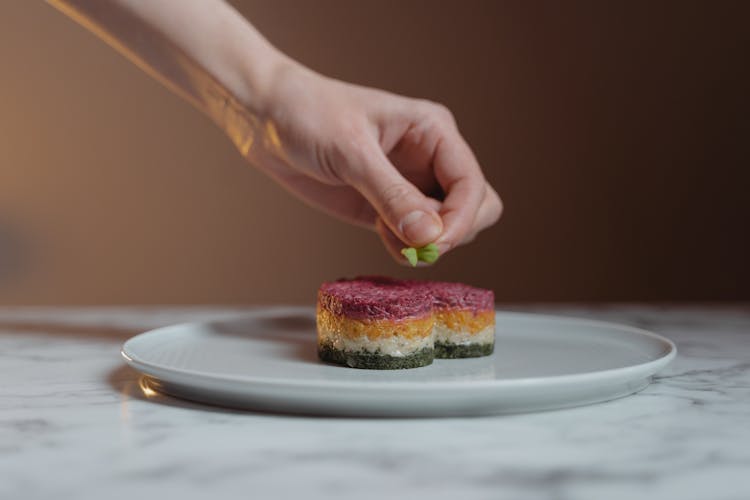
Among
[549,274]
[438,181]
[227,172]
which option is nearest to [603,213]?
[549,274]

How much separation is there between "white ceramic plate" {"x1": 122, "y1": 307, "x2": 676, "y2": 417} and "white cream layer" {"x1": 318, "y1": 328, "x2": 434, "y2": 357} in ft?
0.11

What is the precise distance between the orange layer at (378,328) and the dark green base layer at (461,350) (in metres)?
0.13

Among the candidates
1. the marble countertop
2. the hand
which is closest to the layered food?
the hand

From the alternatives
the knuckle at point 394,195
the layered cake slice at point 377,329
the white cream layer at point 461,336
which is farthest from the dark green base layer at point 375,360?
the knuckle at point 394,195

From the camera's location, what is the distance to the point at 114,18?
1607mm

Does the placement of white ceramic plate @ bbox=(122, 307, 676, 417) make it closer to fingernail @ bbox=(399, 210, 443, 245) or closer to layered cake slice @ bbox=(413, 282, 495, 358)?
layered cake slice @ bbox=(413, 282, 495, 358)

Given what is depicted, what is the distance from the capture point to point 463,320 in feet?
4.80

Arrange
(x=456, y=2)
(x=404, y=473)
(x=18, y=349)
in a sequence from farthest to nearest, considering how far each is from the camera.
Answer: (x=456, y=2) < (x=18, y=349) < (x=404, y=473)

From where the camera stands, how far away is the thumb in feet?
4.67

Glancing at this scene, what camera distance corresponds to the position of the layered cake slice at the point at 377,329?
1314mm

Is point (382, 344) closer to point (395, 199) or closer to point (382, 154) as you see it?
point (395, 199)

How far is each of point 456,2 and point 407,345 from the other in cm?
240

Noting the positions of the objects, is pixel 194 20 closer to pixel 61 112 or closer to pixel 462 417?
pixel 462 417

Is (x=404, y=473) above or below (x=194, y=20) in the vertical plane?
below
